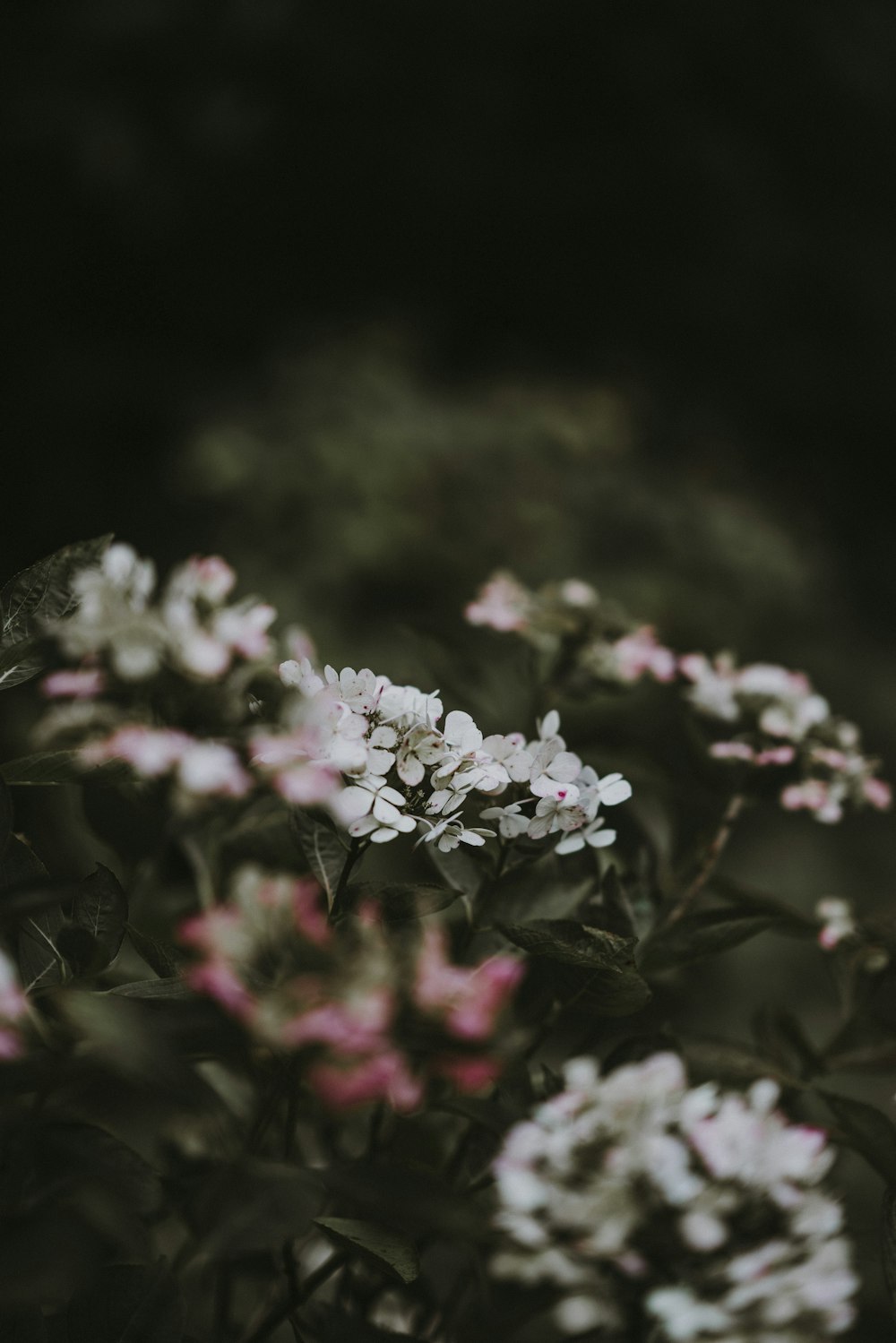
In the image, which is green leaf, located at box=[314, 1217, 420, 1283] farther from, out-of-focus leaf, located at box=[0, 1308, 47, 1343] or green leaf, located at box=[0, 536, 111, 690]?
green leaf, located at box=[0, 536, 111, 690]

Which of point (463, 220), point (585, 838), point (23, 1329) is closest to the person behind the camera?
point (23, 1329)

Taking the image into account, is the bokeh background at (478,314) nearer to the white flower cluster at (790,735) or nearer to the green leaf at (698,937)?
the white flower cluster at (790,735)

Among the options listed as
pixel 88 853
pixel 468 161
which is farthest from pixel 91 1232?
pixel 468 161

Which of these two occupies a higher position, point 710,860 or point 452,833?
point 710,860

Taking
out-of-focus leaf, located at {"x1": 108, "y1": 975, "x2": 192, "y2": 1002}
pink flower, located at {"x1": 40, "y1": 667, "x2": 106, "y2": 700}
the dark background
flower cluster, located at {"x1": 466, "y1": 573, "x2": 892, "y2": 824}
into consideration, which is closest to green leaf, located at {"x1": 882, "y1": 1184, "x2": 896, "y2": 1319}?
flower cluster, located at {"x1": 466, "y1": 573, "x2": 892, "y2": 824}

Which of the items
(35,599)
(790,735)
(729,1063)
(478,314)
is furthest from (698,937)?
(478,314)

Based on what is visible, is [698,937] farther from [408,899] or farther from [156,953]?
[156,953]
